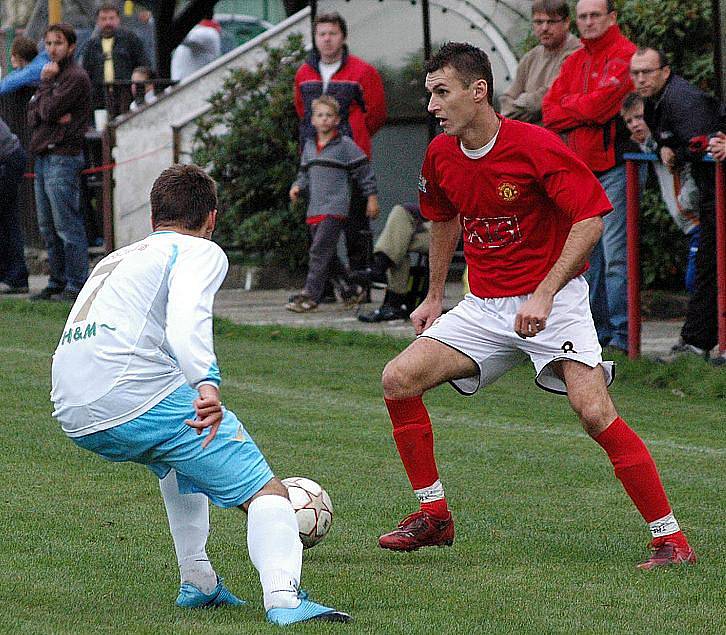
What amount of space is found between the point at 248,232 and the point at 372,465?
7.84m

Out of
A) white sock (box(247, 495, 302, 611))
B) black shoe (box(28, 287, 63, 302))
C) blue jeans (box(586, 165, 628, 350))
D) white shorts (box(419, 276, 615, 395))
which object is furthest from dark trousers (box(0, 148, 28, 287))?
white sock (box(247, 495, 302, 611))

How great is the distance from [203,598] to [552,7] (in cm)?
661

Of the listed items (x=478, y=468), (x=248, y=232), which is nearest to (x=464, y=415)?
(x=478, y=468)

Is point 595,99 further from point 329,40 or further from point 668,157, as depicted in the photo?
point 329,40

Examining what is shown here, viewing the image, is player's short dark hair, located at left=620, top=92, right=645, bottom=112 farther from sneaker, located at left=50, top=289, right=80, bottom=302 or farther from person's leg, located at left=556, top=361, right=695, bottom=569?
sneaker, located at left=50, top=289, right=80, bottom=302

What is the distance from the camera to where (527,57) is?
35.8ft

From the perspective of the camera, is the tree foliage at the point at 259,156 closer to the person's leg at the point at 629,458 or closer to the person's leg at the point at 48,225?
the person's leg at the point at 48,225

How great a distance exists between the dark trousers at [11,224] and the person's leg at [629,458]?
9900mm

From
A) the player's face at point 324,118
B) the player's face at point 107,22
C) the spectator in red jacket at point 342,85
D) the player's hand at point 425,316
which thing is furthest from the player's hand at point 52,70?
the player's hand at point 425,316

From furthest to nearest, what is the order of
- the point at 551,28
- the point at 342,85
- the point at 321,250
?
the point at 342,85 → the point at 321,250 → the point at 551,28

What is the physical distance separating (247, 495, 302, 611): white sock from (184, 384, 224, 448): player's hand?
370 mm

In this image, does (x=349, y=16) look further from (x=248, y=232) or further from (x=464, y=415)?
(x=464, y=415)

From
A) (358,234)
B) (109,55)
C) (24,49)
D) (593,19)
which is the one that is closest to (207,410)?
(593,19)

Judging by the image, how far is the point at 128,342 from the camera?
174 inches
